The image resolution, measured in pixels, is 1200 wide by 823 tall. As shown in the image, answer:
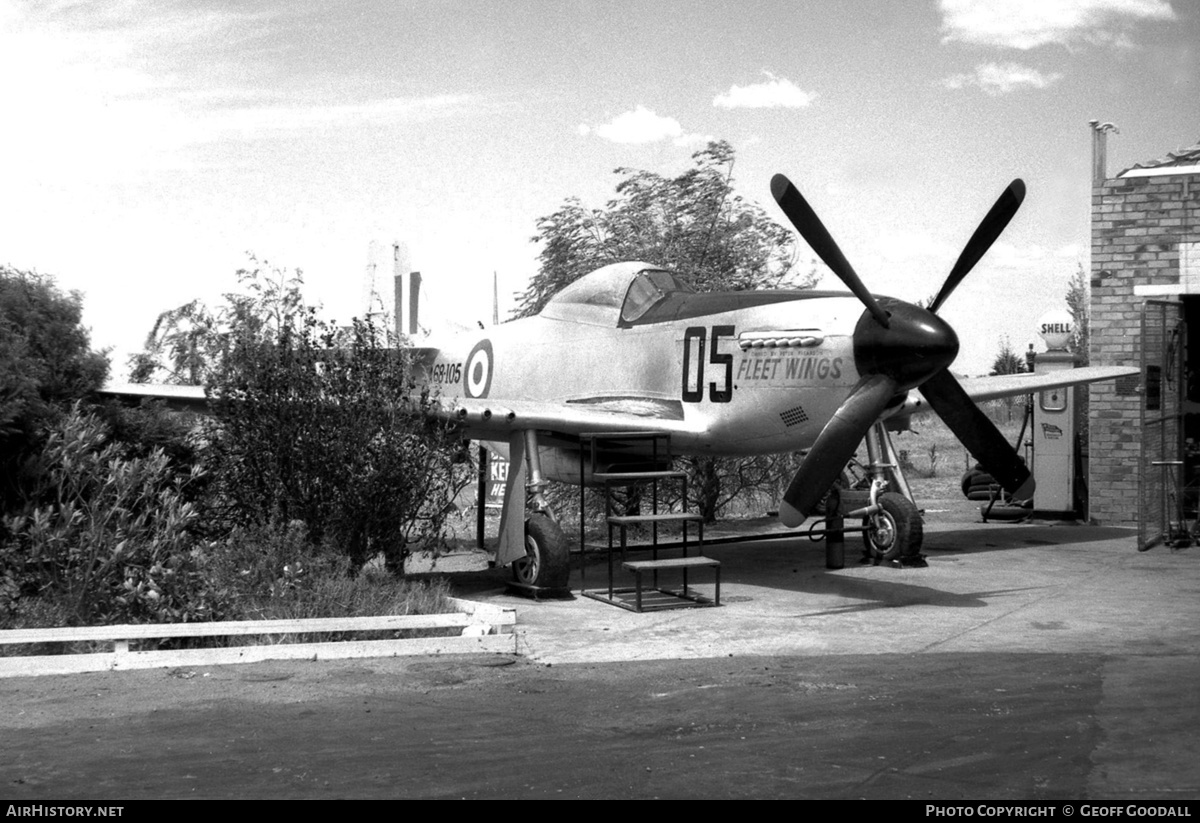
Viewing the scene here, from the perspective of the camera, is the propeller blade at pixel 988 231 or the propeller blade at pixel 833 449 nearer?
the propeller blade at pixel 833 449

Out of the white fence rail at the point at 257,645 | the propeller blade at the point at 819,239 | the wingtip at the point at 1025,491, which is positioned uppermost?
the propeller blade at the point at 819,239

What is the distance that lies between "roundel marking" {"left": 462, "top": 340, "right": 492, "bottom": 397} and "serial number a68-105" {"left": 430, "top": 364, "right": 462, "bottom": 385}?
192mm

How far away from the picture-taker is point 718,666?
8125mm

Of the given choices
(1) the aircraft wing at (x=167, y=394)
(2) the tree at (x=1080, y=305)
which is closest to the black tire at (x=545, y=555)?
(1) the aircraft wing at (x=167, y=394)

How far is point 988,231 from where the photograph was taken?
36.0 ft

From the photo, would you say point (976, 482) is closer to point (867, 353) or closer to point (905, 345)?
point (867, 353)

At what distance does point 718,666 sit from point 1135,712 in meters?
2.63

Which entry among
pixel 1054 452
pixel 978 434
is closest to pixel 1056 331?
pixel 1054 452

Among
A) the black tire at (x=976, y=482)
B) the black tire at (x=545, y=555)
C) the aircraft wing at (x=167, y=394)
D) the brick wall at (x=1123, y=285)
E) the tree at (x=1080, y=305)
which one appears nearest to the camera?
the aircraft wing at (x=167, y=394)

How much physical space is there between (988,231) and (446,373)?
23.9 ft

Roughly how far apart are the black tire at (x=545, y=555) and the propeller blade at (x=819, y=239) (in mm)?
2863

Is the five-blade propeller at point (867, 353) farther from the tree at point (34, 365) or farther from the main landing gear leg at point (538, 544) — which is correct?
the tree at point (34, 365)

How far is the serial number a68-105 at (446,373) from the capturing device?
15.5 m

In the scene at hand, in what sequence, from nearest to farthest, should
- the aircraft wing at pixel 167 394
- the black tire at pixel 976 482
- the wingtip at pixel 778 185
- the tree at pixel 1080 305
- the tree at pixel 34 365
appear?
the tree at pixel 34 365
the wingtip at pixel 778 185
the aircraft wing at pixel 167 394
the black tire at pixel 976 482
the tree at pixel 1080 305
